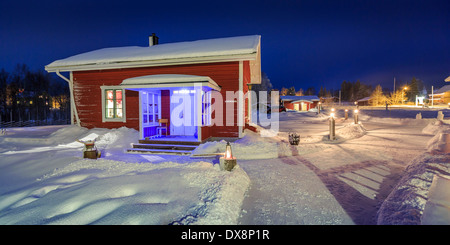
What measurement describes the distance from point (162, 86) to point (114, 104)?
443 cm

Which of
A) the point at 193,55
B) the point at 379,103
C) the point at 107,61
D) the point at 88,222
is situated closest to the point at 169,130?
the point at 193,55

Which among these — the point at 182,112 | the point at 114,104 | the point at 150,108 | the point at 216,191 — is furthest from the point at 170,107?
the point at 216,191

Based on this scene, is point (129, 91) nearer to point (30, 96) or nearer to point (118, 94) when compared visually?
point (118, 94)

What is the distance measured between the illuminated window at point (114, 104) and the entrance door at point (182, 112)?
3.13m

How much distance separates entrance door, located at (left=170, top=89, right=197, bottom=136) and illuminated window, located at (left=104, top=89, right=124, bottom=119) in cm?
313

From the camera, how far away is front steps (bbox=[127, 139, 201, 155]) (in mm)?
8085

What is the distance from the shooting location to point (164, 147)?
27.5 feet

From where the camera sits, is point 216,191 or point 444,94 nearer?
point 216,191

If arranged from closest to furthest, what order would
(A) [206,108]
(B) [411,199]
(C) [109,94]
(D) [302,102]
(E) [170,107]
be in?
(B) [411,199] < (A) [206,108] < (E) [170,107] < (C) [109,94] < (D) [302,102]

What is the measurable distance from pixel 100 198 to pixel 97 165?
2.41 m

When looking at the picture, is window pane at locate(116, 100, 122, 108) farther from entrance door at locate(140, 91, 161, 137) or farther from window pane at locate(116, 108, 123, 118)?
entrance door at locate(140, 91, 161, 137)

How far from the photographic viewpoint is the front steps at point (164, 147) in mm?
8085

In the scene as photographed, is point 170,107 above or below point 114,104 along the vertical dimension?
below
